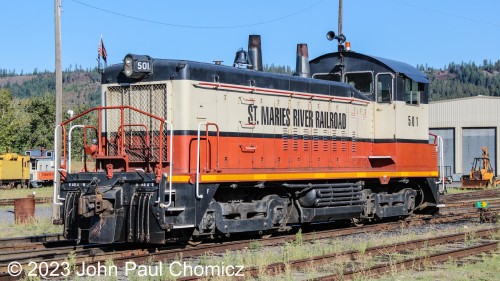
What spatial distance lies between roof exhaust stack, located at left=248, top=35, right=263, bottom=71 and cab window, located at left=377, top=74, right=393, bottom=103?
11.0 feet

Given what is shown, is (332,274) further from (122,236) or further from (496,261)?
(122,236)

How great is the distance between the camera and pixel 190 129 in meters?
12.7

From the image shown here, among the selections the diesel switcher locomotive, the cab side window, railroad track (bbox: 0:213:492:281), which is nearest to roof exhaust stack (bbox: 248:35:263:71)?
the diesel switcher locomotive

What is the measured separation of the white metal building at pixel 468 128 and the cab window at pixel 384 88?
127 feet

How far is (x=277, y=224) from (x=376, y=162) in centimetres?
387

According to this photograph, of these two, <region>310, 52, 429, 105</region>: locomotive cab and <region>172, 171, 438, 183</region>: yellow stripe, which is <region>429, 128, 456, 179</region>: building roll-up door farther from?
<region>310, 52, 429, 105</region>: locomotive cab

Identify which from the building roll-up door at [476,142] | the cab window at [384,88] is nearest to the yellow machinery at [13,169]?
the building roll-up door at [476,142]

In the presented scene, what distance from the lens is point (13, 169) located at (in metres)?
48.1

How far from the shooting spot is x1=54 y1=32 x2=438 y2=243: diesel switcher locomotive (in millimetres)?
12047

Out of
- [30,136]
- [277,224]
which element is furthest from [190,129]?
[30,136]

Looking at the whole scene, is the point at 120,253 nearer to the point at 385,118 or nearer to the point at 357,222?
the point at 357,222

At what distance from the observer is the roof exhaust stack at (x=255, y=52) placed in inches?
606

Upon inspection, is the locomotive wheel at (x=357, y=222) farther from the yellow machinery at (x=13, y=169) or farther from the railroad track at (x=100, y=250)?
the yellow machinery at (x=13, y=169)

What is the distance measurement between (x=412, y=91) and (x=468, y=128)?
39262 millimetres
